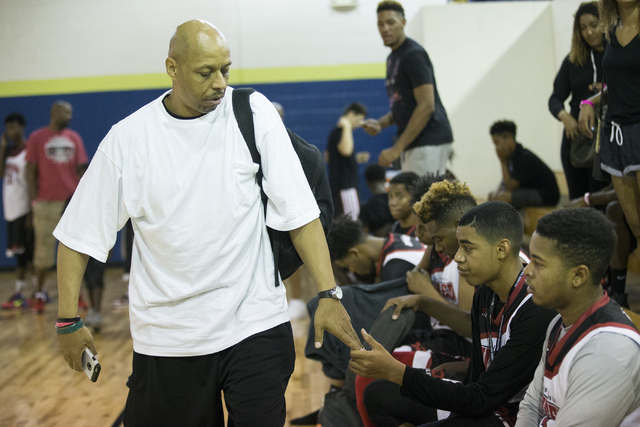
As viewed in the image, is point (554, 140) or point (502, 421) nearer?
point (502, 421)

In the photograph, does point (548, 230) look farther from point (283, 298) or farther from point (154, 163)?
point (154, 163)

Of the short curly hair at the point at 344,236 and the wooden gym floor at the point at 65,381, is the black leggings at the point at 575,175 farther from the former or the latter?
the wooden gym floor at the point at 65,381

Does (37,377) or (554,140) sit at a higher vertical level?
(554,140)

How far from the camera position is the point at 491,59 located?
20.6 feet

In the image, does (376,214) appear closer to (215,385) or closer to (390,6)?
(390,6)

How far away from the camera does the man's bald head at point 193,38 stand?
1.47 meters

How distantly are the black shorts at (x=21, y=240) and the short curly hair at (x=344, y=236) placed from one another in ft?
12.5

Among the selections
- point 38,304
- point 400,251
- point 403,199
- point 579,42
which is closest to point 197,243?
point 400,251

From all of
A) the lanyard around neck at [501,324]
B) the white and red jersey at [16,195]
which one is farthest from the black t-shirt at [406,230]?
the white and red jersey at [16,195]

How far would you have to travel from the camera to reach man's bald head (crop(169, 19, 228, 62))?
1.47 metres

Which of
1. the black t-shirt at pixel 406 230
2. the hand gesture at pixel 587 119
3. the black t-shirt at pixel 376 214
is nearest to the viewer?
the hand gesture at pixel 587 119

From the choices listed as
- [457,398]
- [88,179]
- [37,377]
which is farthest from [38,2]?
[457,398]

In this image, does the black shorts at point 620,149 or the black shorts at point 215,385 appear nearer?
the black shorts at point 215,385

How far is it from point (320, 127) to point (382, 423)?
589 centimetres
